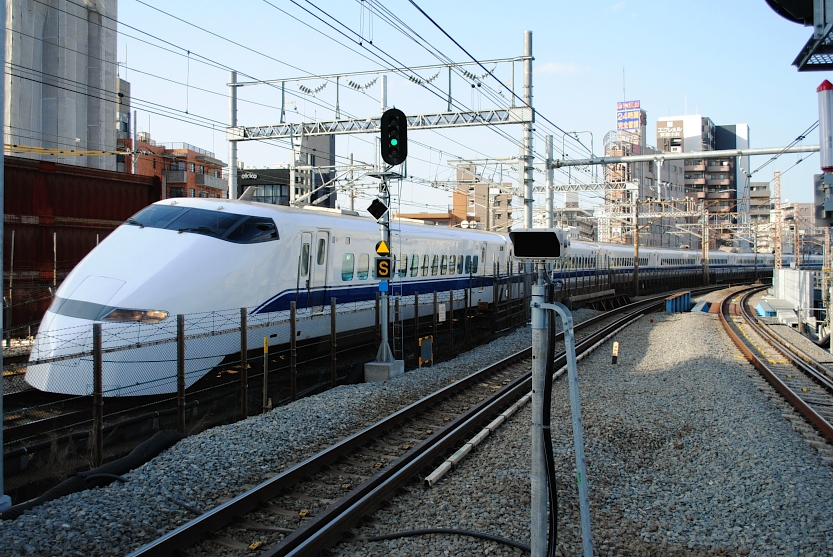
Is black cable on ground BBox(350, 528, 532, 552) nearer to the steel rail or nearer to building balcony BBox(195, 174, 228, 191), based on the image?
the steel rail

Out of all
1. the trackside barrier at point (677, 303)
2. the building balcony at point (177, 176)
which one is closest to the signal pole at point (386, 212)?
the trackside barrier at point (677, 303)

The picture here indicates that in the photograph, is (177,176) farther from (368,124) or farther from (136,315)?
(136,315)

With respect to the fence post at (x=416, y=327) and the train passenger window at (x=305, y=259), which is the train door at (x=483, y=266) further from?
the train passenger window at (x=305, y=259)

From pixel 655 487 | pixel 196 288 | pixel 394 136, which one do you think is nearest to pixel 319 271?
pixel 394 136

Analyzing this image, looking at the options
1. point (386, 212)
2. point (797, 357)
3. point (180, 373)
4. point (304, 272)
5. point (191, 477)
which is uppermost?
point (386, 212)

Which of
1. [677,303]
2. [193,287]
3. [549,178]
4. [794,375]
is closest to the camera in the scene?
[193,287]

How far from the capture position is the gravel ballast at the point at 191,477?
5.24 meters

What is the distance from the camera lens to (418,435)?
8852 mm

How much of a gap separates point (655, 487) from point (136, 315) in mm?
6960

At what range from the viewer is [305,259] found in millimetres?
13000

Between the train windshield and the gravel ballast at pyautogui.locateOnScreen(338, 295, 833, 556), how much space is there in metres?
5.38

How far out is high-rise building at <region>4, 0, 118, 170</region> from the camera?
37.8 m

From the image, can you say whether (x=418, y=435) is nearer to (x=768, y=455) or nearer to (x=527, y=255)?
(x=768, y=455)

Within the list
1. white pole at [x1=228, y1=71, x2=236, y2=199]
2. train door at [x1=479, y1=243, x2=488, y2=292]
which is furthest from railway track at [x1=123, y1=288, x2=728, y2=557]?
train door at [x1=479, y1=243, x2=488, y2=292]
